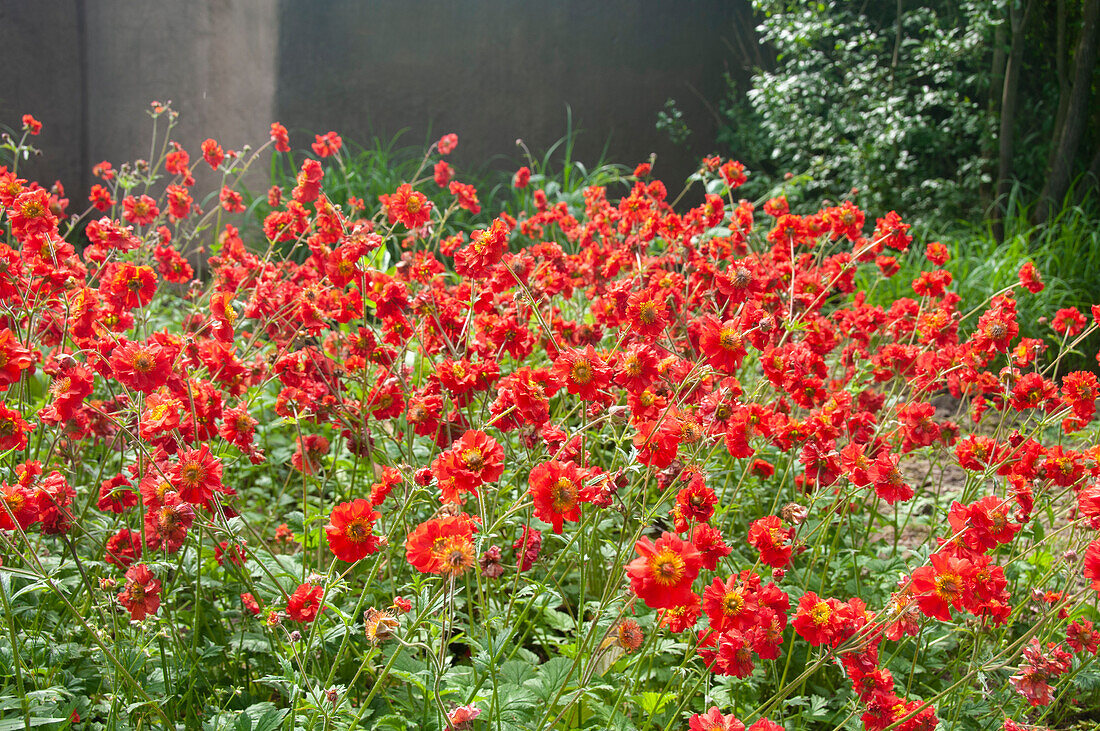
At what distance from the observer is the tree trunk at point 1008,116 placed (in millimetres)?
5438

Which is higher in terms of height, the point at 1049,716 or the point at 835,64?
the point at 835,64

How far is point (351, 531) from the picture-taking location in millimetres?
1245

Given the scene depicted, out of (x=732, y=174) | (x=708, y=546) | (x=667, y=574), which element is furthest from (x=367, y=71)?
(x=667, y=574)

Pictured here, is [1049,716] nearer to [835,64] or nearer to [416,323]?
[416,323]

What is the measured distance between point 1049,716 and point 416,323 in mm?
1842

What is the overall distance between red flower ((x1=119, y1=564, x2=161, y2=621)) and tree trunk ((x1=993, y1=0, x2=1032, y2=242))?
5543 millimetres

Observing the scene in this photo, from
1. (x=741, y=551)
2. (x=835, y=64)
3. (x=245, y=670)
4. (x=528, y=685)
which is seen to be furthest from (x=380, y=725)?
(x=835, y=64)

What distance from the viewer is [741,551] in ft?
7.31

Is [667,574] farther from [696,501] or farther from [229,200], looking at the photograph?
[229,200]

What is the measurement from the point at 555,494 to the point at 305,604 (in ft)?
1.67

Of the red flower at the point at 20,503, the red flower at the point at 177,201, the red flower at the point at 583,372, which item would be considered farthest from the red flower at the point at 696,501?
the red flower at the point at 177,201

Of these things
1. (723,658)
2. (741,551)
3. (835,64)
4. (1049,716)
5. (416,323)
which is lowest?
(1049,716)

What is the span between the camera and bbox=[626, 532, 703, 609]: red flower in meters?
1.02

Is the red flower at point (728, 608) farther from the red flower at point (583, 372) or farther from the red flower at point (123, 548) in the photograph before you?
the red flower at point (123, 548)
